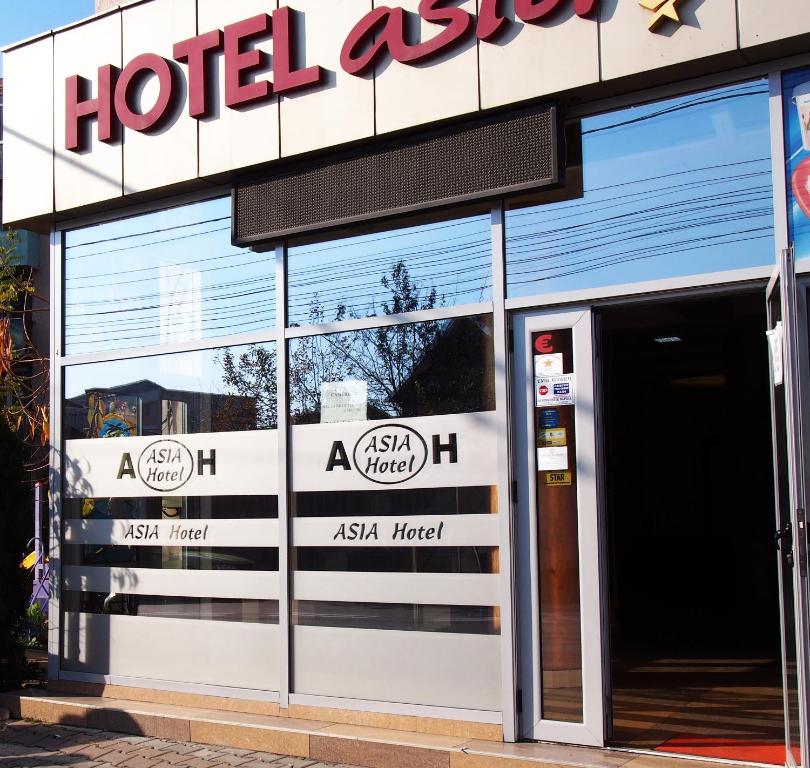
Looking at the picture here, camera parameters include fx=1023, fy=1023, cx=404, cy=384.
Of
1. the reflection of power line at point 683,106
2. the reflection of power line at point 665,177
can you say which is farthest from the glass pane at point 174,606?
the reflection of power line at point 683,106

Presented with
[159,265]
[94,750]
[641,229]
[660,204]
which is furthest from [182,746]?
[660,204]

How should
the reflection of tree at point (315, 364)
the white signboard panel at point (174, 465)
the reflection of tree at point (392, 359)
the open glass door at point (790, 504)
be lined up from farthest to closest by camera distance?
the white signboard panel at point (174, 465), the reflection of tree at point (315, 364), the reflection of tree at point (392, 359), the open glass door at point (790, 504)

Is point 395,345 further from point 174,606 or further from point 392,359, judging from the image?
point 174,606

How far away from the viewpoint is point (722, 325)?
1075cm

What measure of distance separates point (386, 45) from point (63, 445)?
12.9 ft

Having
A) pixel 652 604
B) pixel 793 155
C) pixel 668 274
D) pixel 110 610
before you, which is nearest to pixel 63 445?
pixel 110 610

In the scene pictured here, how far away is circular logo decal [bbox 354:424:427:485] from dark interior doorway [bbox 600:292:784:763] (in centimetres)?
141

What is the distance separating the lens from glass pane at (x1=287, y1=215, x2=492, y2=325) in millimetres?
6078

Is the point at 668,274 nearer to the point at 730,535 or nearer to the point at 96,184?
the point at 96,184

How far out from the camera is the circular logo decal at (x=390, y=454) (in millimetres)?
6156

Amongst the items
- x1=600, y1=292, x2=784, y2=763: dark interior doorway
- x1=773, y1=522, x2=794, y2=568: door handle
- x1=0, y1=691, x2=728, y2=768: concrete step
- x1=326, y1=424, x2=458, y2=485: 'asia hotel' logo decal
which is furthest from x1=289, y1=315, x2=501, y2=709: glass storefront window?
x1=773, y1=522, x2=794, y2=568: door handle

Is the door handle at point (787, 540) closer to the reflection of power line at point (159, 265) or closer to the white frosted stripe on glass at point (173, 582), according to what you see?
the white frosted stripe on glass at point (173, 582)

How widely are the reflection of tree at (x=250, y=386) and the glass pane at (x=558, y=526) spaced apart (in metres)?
1.96

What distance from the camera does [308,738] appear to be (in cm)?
605
